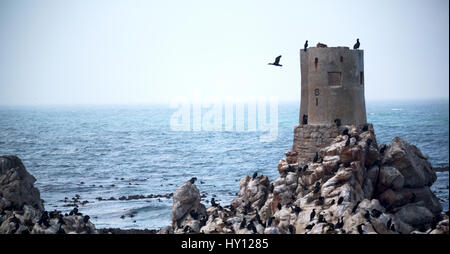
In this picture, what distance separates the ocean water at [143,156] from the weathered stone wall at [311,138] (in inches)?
702

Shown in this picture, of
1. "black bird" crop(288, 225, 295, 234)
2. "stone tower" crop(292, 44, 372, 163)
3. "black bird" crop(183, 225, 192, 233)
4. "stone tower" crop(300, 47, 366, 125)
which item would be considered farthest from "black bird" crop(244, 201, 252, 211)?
"stone tower" crop(300, 47, 366, 125)

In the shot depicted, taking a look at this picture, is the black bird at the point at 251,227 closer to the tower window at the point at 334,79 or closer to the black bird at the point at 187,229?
the black bird at the point at 187,229

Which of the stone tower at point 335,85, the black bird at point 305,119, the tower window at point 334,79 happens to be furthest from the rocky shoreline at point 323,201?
the tower window at point 334,79

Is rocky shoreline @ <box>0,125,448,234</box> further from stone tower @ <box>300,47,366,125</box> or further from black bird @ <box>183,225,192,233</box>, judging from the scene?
stone tower @ <box>300,47,366,125</box>

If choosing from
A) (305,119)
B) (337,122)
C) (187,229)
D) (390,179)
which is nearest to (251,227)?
(187,229)

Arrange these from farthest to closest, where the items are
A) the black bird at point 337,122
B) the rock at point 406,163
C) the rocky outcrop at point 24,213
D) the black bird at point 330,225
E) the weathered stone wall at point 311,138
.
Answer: the weathered stone wall at point 311,138, the black bird at point 337,122, the rock at point 406,163, the rocky outcrop at point 24,213, the black bird at point 330,225

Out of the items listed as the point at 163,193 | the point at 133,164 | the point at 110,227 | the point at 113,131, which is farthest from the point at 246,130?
the point at 110,227

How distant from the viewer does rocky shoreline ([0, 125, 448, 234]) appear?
4741 centimetres

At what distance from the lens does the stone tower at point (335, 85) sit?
5419 centimetres

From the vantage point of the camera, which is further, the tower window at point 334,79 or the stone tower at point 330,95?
the tower window at point 334,79

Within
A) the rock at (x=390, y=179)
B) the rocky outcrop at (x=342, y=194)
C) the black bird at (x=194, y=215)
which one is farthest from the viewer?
the black bird at (x=194, y=215)

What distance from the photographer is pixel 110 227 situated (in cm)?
6644

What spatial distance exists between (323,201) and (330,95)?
344 inches

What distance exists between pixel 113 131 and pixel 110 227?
112425mm
